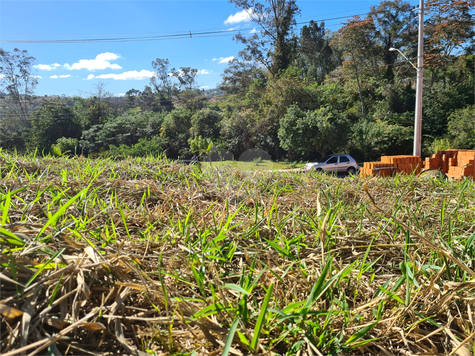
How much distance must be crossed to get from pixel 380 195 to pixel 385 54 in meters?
25.6

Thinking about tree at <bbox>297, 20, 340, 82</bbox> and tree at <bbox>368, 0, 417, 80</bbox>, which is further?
tree at <bbox>297, 20, 340, 82</bbox>

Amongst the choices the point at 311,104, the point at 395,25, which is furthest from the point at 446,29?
the point at 311,104

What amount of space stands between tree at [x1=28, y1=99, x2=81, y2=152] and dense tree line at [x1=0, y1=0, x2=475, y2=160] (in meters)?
0.09

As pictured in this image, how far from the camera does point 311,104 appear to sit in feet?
71.5

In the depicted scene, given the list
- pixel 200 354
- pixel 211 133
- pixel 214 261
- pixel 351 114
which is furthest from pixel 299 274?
pixel 211 133

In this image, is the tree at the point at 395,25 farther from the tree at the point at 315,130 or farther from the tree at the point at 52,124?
the tree at the point at 52,124

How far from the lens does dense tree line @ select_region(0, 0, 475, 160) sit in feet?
63.2

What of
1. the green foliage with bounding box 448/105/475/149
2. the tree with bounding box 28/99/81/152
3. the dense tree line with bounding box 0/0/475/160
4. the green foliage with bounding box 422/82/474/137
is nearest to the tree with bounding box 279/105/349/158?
the dense tree line with bounding box 0/0/475/160

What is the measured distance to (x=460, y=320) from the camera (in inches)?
26.0

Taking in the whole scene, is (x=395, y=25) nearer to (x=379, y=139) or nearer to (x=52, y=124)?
(x=379, y=139)

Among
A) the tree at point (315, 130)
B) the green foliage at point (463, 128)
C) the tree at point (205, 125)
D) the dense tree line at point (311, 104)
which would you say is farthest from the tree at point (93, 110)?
the green foliage at point (463, 128)

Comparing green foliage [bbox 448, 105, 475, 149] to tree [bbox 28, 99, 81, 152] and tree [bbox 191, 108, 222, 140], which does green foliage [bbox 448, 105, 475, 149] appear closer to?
tree [bbox 191, 108, 222, 140]

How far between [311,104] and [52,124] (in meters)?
23.0

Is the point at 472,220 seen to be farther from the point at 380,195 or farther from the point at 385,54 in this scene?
the point at 385,54
